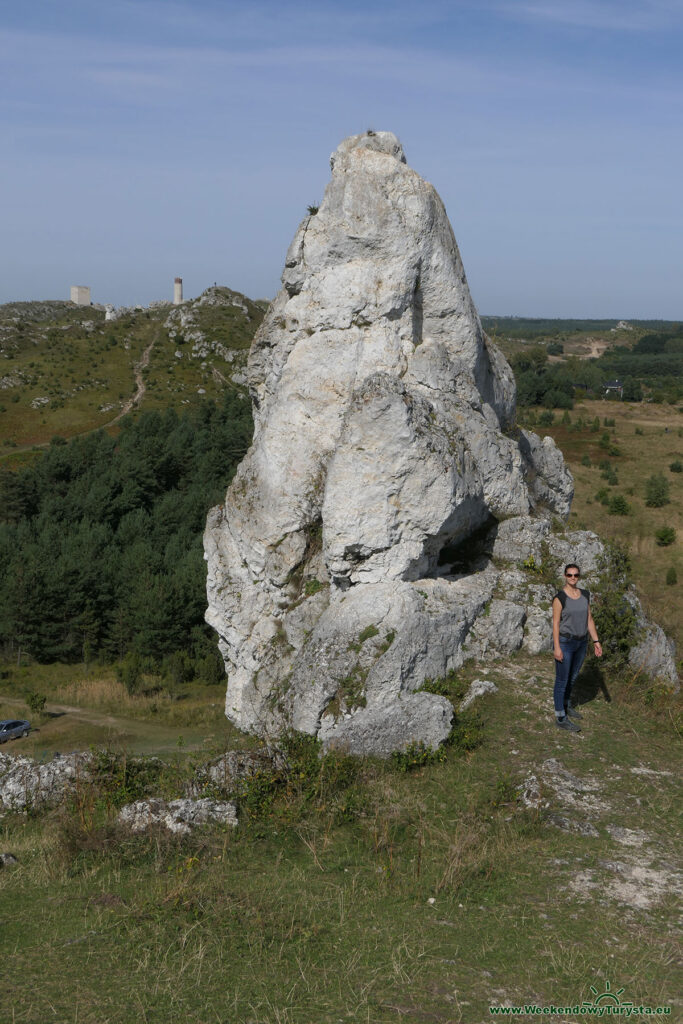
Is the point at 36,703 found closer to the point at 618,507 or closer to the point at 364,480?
the point at 364,480

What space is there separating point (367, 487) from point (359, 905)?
6.18m

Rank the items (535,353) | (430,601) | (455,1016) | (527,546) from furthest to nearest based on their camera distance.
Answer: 1. (535,353)
2. (527,546)
3. (430,601)
4. (455,1016)

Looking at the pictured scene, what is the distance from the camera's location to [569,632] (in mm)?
10039

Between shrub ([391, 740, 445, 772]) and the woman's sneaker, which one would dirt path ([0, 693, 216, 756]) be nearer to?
shrub ([391, 740, 445, 772])

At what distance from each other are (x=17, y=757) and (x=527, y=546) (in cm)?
810

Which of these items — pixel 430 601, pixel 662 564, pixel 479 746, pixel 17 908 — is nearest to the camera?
pixel 17 908

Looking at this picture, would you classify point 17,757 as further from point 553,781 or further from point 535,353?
point 535,353

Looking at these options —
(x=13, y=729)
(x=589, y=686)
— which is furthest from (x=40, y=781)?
(x=13, y=729)

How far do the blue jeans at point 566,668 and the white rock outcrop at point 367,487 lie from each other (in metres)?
1.33

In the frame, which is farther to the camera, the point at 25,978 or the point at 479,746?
the point at 479,746

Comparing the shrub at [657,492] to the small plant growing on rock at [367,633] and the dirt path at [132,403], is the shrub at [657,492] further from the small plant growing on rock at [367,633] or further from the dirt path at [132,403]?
the small plant growing on rock at [367,633]

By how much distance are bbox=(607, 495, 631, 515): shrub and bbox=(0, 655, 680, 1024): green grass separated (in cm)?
4995

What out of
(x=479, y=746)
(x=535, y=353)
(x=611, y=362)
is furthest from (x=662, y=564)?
(x=611, y=362)

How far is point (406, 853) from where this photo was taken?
7.72 meters
